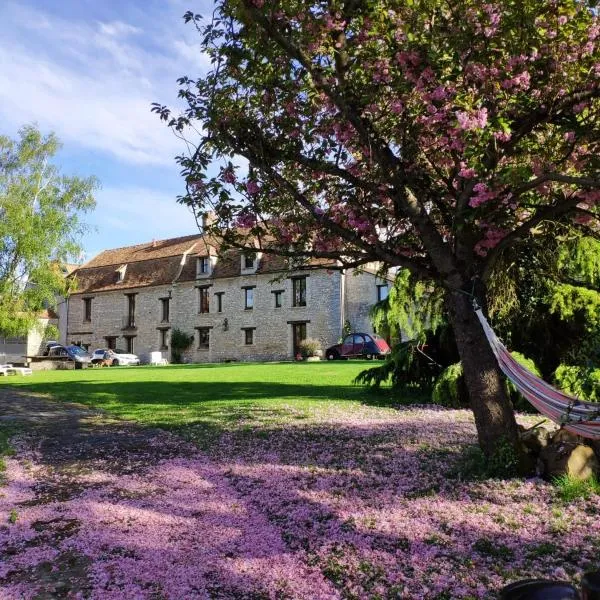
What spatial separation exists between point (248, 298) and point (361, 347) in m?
11.5

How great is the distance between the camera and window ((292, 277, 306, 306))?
38812 millimetres

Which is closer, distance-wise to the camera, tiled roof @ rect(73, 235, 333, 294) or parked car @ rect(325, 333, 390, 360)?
parked car @ rect(325, 333, 390, 360)

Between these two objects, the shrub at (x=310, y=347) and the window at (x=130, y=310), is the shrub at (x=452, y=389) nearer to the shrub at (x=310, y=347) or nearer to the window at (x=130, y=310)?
the shrub at (x=310, y=347)

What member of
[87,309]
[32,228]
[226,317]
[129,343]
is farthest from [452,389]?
[87,309]

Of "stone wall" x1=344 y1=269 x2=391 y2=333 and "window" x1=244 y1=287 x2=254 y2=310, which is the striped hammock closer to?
"stone wall" x1=344 y1=269 x2=391 y2=333

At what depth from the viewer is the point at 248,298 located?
41344mm

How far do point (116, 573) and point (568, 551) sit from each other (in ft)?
10.2

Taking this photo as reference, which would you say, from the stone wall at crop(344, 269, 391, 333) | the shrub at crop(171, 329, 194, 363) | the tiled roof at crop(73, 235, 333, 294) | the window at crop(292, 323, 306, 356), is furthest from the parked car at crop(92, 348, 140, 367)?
the stone wall at crop(344, 269, 391, 333)

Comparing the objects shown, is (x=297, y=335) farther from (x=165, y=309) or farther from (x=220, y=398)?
(x=220, y=398)

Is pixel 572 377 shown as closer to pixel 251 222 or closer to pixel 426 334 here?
pixel 426 334

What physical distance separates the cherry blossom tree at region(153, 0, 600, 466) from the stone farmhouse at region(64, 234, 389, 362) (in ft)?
89.7

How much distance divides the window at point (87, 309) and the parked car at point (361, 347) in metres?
25.6

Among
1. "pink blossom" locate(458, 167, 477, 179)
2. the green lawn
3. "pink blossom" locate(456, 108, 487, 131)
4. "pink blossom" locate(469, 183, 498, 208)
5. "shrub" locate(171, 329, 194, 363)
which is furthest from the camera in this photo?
"shrub" locate(171, 329, 194, 363)

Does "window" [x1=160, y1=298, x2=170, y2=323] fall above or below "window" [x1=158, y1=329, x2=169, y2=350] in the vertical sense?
above
